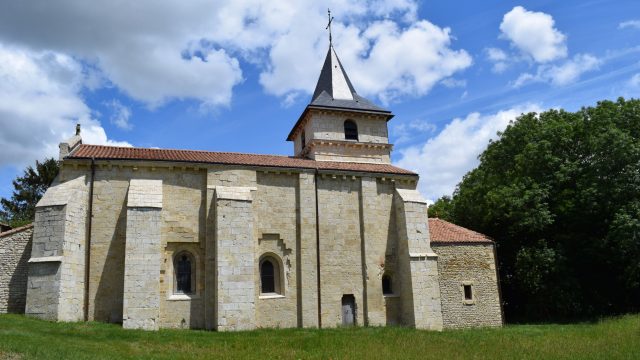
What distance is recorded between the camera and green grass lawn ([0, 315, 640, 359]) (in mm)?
12664

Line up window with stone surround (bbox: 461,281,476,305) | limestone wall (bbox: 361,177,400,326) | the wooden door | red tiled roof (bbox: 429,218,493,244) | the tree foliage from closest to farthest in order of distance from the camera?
the wooden door
limestone wall (bbox: 361,177,400,326)
window with stone surround (bbox: 461,281,476,305)
red tiled roof (bbox: 429,218,493,244)
the tree foliage

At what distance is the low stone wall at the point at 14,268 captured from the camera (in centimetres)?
1756

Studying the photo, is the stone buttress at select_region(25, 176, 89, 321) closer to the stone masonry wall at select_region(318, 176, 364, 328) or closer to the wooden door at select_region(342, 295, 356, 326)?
the stone masonry wall at select_region(318, 176, 364, 328)

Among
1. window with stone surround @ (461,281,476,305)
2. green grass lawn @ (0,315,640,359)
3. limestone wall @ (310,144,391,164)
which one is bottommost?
green grass lawn @ (0,315,640,359)

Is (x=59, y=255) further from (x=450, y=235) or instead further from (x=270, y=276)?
(x=450, y=235)

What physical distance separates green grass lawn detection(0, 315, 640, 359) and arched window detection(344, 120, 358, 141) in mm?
11582

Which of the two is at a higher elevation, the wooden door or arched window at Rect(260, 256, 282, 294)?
arched window at Rect(260, 256, 282, 294)

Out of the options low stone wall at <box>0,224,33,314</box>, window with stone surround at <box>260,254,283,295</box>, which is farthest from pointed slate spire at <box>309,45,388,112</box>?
low stone wall at <box>0,224,33,314</box>

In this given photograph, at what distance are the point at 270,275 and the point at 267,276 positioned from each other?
139 mm

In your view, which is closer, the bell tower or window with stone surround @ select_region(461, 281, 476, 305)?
window with stone surround @ select_region(461, 281, 476, 305)

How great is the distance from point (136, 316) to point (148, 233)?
2.94m

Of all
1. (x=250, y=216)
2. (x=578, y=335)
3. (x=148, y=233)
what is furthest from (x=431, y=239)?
(x=148, y=233)

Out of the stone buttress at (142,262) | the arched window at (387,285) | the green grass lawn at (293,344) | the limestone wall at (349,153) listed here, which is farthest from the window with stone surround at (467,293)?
the stone buttress at (142,262)

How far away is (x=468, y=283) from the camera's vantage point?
22.7 metres
